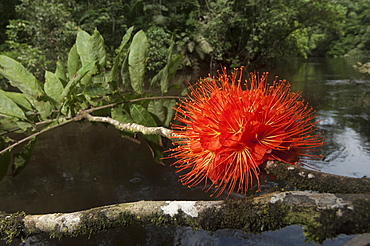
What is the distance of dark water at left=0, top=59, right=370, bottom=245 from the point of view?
2.25 meters

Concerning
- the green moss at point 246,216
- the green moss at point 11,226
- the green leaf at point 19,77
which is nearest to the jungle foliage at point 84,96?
the green leaf at point 19,77

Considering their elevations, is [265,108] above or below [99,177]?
above

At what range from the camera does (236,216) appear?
2.37 ft

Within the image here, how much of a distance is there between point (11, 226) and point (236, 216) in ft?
2.69

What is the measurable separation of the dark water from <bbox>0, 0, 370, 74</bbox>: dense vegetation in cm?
475

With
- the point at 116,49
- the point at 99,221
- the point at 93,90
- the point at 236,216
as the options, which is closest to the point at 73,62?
the point at 93,90

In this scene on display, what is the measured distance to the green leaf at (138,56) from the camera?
173 cm

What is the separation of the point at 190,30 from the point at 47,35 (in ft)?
23.1

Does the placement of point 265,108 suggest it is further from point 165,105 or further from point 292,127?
point 165,105

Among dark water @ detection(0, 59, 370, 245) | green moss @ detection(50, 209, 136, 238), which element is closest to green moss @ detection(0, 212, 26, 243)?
green moss @ detection(50, 209, 136, 238)

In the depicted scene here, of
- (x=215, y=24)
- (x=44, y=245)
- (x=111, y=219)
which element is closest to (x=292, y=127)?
(x=111, y=219)

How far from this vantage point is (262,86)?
3.36 feet

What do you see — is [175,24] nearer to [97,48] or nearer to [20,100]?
[97,48]

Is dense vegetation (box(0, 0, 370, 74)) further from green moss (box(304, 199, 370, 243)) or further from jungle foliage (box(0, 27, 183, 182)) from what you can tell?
green moss (box(304, 199, 370, 243))
